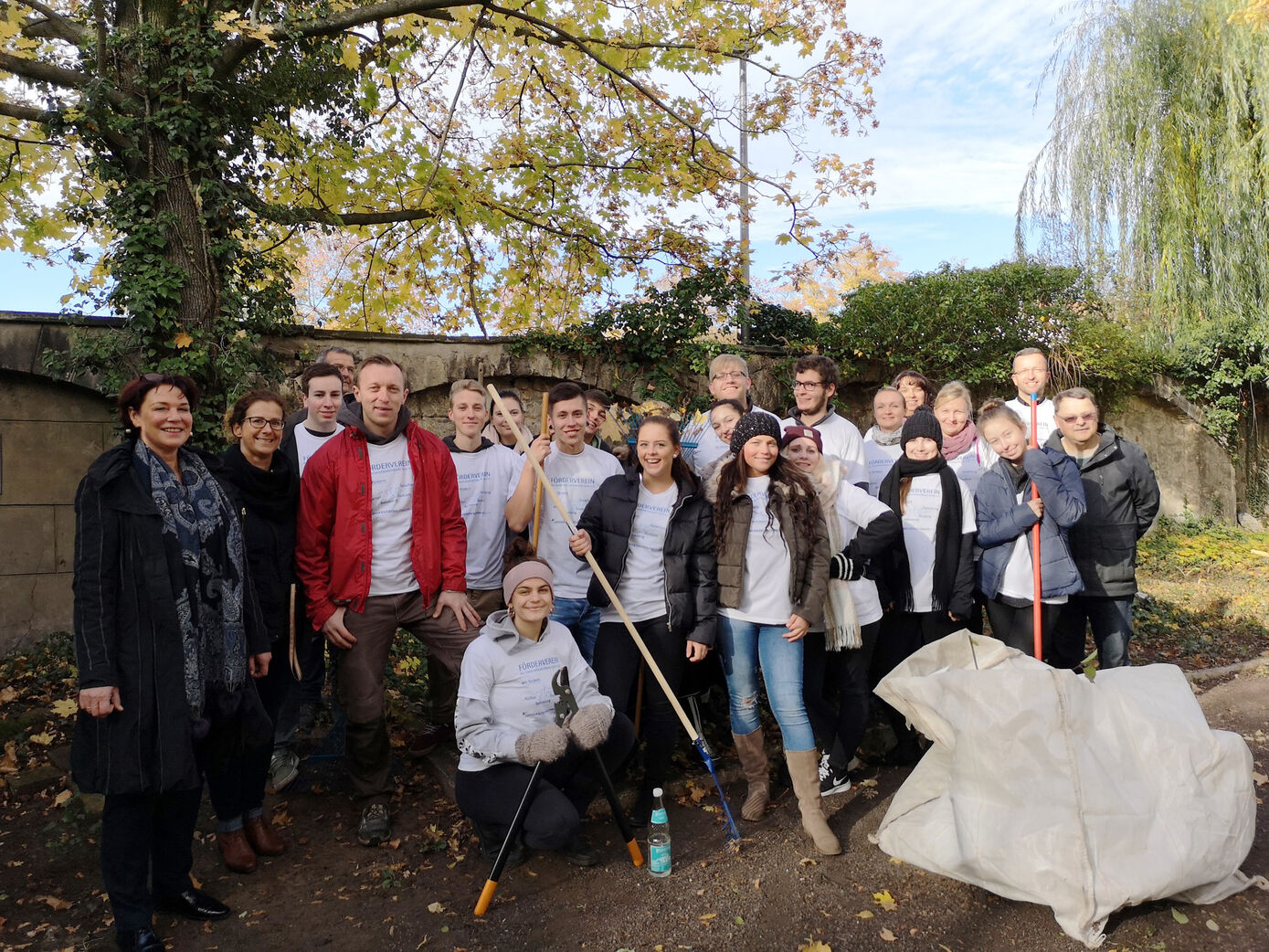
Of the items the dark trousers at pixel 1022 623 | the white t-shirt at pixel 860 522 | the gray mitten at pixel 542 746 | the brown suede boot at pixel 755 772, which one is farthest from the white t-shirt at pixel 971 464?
the gray mitten at pixel 542 746

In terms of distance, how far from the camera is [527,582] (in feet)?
11.5

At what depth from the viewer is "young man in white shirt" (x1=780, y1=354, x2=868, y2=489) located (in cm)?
460

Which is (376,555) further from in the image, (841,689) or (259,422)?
(841,689)

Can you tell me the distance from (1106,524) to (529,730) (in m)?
3.42

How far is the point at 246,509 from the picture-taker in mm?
3748

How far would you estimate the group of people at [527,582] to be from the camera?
2.89 m

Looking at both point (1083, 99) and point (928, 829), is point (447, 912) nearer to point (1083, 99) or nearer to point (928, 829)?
point (928, 829)

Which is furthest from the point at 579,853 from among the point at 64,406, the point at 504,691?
the point at 64,406

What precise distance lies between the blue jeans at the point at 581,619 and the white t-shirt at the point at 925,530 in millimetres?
1625

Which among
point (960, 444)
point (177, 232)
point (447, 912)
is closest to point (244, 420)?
point (447, 912)

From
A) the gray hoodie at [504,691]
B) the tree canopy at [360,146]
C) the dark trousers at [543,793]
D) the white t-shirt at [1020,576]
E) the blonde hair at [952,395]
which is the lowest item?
the dark trousers at [543,793]

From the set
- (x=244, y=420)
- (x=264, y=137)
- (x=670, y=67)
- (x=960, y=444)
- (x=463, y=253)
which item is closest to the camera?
(x=244, y=420)

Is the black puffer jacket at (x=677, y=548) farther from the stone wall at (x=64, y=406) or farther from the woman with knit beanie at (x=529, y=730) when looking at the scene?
the stone wall at (x=64, y=406)

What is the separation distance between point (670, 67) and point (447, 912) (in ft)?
29.4
